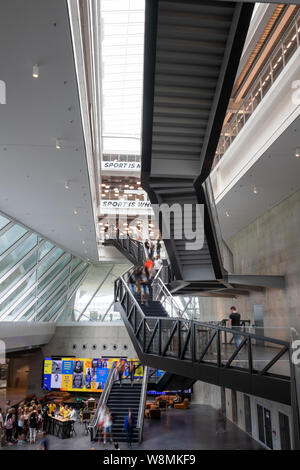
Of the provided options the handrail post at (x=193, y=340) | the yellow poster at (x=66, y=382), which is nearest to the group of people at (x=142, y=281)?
the handrail post at (x=193, y=340)

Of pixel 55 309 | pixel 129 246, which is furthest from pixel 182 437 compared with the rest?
pixel 55 309

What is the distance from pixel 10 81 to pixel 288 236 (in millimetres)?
10487

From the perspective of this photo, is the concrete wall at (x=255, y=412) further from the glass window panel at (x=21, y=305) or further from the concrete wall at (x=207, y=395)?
the glass window panel at (x=21, y=305)

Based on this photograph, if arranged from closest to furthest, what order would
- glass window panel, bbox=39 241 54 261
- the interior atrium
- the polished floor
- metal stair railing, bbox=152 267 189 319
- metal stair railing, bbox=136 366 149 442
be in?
the interior atrium < metal stair railing, bbox=152 267 189 319 < the polished floor < metal stair railing, bbox=136 366 149 442 < glass window panel, bbox=39 241 54 261

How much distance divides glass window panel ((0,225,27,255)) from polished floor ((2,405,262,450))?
786 cm

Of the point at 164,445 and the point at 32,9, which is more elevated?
the point at 32,9

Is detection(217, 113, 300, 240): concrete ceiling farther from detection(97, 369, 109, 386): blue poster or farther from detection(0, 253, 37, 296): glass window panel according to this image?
detection(97, 369, 109, 386): blue poster

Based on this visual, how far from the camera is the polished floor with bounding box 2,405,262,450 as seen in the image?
1461 cm

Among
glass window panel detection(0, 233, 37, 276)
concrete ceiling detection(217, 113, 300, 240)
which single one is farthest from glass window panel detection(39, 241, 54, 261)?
concrete ceiling detection(217, 113, 300, 240)

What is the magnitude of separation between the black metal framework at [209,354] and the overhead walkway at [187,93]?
2729 millimetres

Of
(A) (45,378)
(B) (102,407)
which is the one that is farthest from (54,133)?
(A) (45,378)

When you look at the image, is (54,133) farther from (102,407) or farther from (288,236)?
(102,407)

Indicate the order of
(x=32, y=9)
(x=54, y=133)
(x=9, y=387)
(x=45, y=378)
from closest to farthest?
(x=32, y=9) → (x=54, y=133) → (x=45, y=378) → (x=9, y=387)

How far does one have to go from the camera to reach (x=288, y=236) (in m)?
13.5
